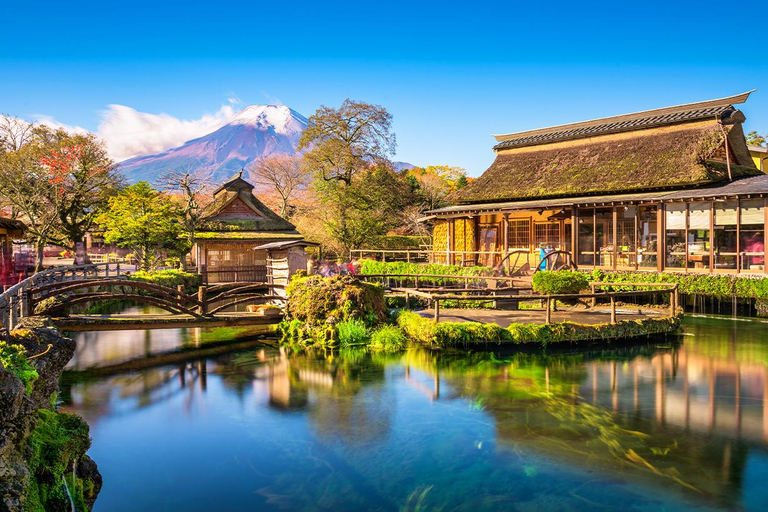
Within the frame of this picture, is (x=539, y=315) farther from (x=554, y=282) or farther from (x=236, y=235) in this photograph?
(x=236, y=235)

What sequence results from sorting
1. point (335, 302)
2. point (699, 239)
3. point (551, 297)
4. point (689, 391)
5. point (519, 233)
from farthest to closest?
point (519, 233)
point (699, 239)
point (335, 302)
point (551, 297)
point (689, 391)

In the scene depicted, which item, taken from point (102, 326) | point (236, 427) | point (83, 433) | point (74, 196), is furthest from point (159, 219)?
point (83, 433)

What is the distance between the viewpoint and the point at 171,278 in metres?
26.6

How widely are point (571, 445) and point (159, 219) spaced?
26042 mm

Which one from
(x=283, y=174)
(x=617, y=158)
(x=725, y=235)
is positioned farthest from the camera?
(x=283, y=174)

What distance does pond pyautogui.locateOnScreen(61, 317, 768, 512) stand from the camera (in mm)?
6863

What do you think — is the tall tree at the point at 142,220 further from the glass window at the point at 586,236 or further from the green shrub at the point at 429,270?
the glass window at the point at 586,236

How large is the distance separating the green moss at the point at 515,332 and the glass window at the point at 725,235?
821 cm

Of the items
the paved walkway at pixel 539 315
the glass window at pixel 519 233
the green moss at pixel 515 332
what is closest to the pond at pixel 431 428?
the green moss at pixel 515 332

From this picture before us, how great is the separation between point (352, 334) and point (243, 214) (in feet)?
70.1

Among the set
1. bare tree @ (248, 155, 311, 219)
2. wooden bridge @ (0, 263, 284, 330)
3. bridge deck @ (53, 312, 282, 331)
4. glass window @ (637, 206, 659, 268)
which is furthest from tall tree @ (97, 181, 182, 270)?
glass window @ (637, 206, 659, 268)

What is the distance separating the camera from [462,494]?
6867 millimetres

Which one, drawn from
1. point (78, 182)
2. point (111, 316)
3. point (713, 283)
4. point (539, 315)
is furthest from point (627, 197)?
point (78, 182)

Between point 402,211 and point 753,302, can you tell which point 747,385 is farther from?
point 402,211
